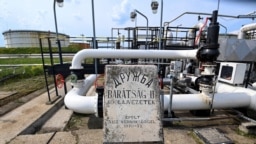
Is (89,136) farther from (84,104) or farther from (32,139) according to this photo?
(32,139)

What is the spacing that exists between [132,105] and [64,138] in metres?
1.70

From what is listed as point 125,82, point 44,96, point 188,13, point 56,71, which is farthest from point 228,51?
point 44,96

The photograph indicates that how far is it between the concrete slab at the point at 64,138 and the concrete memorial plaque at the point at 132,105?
116cm

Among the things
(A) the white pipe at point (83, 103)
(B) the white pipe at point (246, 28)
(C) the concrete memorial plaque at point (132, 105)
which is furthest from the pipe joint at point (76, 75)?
(B) the white pipe at point (246, 28)

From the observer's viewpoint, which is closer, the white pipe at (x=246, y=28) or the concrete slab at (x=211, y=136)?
the concrete slab at (x=211, y=136)

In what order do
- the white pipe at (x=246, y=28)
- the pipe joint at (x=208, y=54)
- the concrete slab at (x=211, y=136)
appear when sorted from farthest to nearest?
the white pipe at (x=246, y=28), the pipe joint at (x=208, y=54), the concrete slab at (x=211, y=136)

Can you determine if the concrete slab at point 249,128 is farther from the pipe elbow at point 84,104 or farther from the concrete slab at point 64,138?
the concrete slab at point 64,138

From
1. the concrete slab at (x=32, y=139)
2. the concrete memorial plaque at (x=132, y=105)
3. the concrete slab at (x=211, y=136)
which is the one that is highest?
the concrete memorial plaque at (x=132, y=105)

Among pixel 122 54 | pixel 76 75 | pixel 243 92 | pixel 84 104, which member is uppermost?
pixel 122 54

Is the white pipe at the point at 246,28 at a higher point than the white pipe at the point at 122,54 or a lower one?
higher

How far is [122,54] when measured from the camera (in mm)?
4566

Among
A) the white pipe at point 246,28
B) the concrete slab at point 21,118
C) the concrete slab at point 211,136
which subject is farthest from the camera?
the white pipe at point 246,28

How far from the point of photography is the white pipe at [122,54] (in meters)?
4.46

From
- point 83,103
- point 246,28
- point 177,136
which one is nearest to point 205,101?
point 177,136
